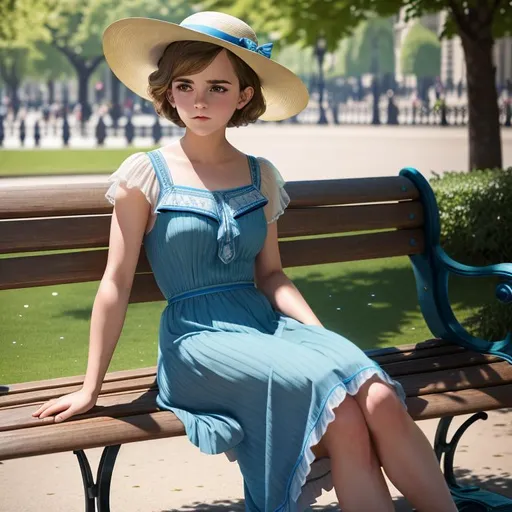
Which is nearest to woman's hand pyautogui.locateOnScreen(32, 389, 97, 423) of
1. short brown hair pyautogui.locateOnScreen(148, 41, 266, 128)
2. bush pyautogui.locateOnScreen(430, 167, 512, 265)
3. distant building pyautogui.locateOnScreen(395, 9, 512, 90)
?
short brown hair pyautogui.locateOnScreen(148, 41, 266, 128)

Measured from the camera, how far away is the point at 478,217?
9.93 metres

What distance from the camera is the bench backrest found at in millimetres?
3994

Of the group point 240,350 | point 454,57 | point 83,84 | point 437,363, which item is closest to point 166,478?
point 437,363

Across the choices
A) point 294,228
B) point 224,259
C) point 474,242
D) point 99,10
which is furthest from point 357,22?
point 99,10

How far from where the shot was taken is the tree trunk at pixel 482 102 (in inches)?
447

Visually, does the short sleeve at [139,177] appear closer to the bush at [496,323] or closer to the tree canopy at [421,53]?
the bush at [496,323]

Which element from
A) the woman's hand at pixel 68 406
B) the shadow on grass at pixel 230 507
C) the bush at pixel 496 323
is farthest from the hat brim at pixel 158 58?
the bush at pixel 496 323

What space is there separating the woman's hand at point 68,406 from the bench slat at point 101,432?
0.17ft

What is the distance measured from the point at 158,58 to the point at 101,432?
4.21ft

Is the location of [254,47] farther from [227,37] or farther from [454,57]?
[454,57]

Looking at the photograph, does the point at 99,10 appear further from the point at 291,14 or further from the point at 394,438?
the point at 394,438

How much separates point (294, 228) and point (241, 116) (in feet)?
2.10

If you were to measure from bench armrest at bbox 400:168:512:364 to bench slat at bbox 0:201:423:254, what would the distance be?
0.22 ft

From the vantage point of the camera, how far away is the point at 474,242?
985 cm
